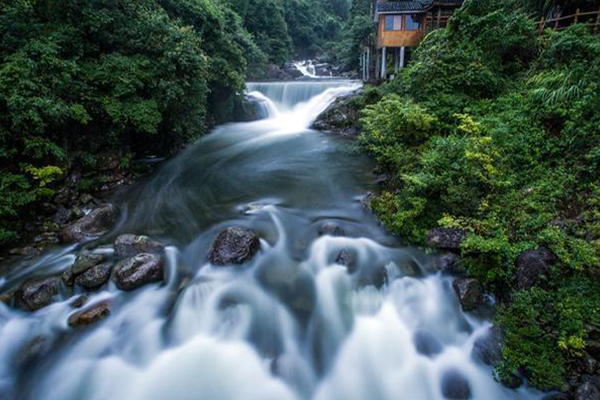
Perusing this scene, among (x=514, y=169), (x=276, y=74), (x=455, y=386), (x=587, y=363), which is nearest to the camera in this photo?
(x=587, y=363)

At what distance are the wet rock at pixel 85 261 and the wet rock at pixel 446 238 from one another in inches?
252

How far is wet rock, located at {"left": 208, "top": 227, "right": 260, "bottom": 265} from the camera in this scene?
658 centimetres

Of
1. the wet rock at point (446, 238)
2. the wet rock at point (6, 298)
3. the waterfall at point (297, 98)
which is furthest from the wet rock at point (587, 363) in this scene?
the waterfall at point (297, 98)

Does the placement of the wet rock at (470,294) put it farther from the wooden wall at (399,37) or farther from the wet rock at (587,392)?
the wooden wall at (399,37)

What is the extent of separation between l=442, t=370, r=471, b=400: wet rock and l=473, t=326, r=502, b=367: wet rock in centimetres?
43

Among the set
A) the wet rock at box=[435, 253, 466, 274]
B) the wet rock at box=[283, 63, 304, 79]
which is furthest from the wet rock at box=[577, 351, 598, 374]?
the wet rock at box=[283, 63, 304, 79]

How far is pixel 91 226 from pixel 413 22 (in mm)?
21162

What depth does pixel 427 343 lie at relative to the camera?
5.14m

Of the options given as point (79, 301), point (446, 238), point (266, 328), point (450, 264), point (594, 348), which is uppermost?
point (446, 238)

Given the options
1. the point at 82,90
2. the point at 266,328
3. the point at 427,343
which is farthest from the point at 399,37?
the point at 266,328

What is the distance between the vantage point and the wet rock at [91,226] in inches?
291

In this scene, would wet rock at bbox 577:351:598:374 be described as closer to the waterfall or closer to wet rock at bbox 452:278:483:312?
wet rock at bbox 452:278:483:312

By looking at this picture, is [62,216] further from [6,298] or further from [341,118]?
[341,118]

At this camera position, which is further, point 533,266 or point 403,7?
point 403,7
